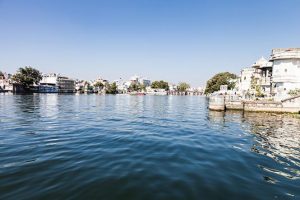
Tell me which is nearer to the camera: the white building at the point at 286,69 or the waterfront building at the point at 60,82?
the white building at the point at 286,69

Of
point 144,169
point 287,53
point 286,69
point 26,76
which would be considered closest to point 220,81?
point 286,69

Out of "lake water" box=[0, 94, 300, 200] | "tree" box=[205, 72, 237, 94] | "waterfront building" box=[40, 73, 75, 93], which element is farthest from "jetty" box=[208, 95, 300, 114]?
"waterfront building" box=[40, 73, 75, 93]

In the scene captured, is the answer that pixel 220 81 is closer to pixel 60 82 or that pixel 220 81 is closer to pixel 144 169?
pixel 144 169

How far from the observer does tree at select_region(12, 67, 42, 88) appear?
390 ft

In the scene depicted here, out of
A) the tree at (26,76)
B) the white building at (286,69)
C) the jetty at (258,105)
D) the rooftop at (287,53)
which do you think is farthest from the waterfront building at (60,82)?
the rooftop at (287,53)

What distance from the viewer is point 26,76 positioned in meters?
122

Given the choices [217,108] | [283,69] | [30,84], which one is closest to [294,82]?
[283,69]

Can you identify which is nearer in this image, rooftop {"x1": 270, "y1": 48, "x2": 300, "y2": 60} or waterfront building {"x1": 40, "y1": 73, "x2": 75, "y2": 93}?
rooftop {"x1": 270, "y1": 48, "x2": 300, "y2": 60}

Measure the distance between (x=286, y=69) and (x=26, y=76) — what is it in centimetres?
13972

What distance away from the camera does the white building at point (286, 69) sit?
126 feet

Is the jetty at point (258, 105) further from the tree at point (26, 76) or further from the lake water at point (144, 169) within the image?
the tree at point (26, 76)

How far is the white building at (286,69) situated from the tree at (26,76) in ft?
445

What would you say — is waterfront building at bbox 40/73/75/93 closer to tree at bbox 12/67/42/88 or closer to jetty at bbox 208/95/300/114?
tree at bbox 12/67/42/88

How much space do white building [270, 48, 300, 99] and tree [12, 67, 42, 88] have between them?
136m
